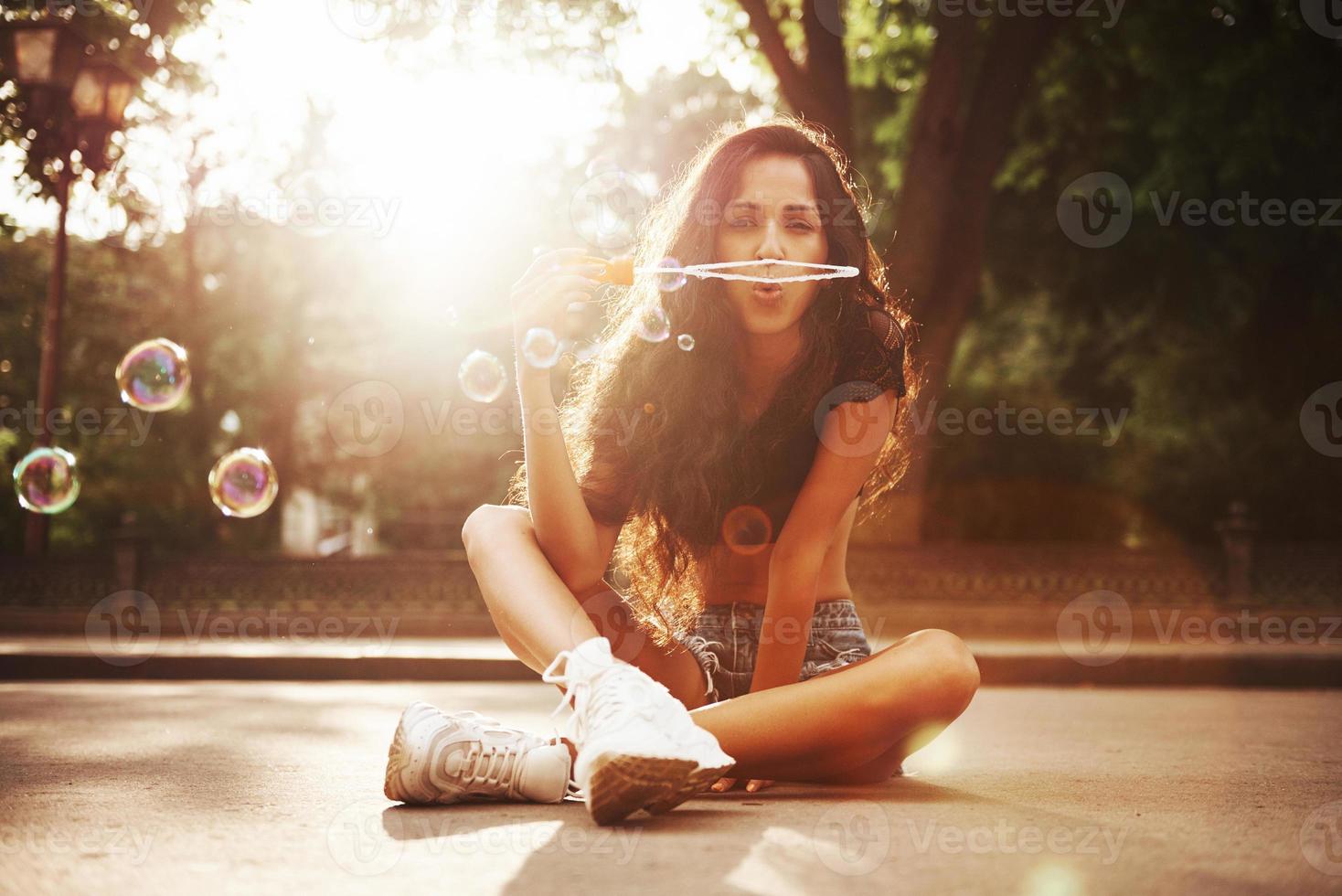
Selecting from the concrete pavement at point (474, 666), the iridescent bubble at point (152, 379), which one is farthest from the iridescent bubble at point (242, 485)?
the concrete pavement at point (474, 666)

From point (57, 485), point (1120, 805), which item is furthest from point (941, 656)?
point (57, 485)

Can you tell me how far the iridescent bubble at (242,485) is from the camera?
6887 millimetres

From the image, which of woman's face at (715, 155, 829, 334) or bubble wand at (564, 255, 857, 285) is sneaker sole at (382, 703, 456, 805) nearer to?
bubble wand at (564, 255, 857, 285)

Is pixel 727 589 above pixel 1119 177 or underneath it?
underneath

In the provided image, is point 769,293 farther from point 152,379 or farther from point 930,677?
point 152,379

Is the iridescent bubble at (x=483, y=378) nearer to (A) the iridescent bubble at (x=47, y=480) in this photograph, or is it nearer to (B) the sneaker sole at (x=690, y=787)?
(A) the iridescent bubble at (x=47, y=480)

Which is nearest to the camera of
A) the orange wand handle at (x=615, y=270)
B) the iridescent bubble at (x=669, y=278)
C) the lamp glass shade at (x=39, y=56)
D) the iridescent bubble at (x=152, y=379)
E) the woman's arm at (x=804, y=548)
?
the woman's arm at (x=804, y=548)

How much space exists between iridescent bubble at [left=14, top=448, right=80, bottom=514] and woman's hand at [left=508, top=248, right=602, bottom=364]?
200 inches

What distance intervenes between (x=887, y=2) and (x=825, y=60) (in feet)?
11.5

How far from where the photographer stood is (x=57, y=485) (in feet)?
25.1

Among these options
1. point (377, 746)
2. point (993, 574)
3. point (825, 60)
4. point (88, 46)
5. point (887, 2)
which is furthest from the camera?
point (887, 2)

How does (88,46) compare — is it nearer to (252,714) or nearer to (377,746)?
(252,714)

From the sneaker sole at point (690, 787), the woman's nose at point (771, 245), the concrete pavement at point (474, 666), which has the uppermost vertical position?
the woman's nose at point (771, 245)

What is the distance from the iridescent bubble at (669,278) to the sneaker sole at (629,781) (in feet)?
5.84
